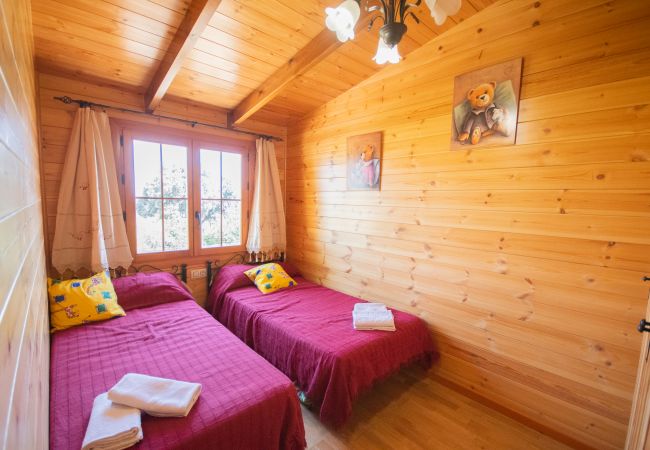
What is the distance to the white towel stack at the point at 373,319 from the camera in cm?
215

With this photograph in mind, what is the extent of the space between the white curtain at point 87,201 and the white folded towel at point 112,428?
161 centimetres

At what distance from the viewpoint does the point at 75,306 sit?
2043 millimetres

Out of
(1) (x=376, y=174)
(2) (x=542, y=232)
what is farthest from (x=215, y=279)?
(2) (x=542, y=232)

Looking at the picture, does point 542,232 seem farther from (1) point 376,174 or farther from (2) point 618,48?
(1) point 376,174

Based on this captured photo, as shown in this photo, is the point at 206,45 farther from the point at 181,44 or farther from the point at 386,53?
the point at 386,53

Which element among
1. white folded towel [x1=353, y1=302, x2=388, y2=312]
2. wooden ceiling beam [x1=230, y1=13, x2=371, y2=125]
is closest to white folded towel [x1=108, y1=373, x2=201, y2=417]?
white folded towel [x1=353, y1=302, x2=388, y2=312]

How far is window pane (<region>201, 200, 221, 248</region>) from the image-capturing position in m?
3.16

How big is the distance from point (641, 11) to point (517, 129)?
714 millimetres

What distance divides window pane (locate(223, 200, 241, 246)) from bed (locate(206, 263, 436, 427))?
589mm

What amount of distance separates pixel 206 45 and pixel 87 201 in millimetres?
1641

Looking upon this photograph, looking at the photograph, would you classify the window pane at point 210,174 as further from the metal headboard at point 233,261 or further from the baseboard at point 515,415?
the baseboard at point 515,415

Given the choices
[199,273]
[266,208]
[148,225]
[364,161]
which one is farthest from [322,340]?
[148,225]

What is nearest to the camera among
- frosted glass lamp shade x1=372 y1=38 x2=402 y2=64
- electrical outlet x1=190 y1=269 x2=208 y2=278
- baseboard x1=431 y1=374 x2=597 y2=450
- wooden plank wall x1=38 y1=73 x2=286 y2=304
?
frosted glass lamp shade x1=372 y1=38 x2=402 y2=64

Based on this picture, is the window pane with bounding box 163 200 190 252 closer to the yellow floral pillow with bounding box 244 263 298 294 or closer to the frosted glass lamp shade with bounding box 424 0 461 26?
the yellow floral pillow with bounding box 244 263 298 294
